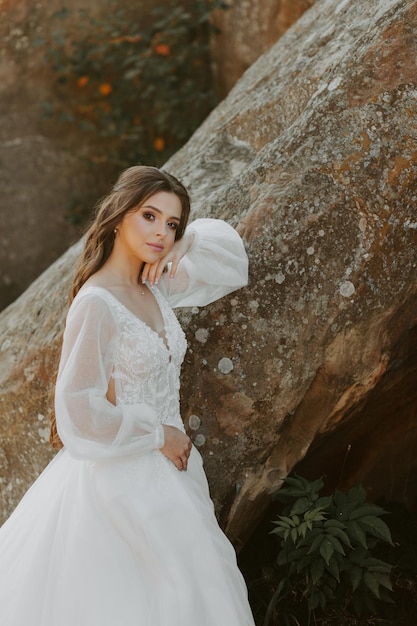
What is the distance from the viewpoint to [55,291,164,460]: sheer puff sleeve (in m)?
2.32

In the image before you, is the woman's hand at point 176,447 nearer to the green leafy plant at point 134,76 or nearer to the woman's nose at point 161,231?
the woman's nose at point 161,231

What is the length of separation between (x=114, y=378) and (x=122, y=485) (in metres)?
0.30

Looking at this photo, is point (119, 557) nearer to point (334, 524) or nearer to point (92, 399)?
point (92, 399)

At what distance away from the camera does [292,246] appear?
2879mm

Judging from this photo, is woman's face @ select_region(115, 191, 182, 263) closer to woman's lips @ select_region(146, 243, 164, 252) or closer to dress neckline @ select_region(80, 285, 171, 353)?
woman's lips @ select_region(146, 243, 164, 252)

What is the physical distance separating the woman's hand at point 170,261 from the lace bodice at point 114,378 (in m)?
0.06

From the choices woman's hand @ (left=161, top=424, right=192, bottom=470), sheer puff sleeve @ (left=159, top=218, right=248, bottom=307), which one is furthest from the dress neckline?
woman's hand @ (left=161, top=424, right=192, bottom=470)

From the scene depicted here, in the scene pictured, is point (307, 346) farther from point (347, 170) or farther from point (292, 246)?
point (347, 170)

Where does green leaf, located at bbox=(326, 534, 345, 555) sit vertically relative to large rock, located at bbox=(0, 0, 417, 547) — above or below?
below

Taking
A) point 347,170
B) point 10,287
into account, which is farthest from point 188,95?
point 347,170

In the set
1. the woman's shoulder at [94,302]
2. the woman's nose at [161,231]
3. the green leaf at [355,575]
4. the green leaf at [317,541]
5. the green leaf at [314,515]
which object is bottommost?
the green leaf at [355,575]

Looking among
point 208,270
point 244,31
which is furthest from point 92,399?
point 244,31

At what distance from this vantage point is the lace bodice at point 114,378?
2.32 metres

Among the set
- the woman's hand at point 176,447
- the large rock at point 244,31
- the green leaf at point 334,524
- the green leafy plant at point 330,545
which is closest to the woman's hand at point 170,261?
the woman's hand at point 176,447
